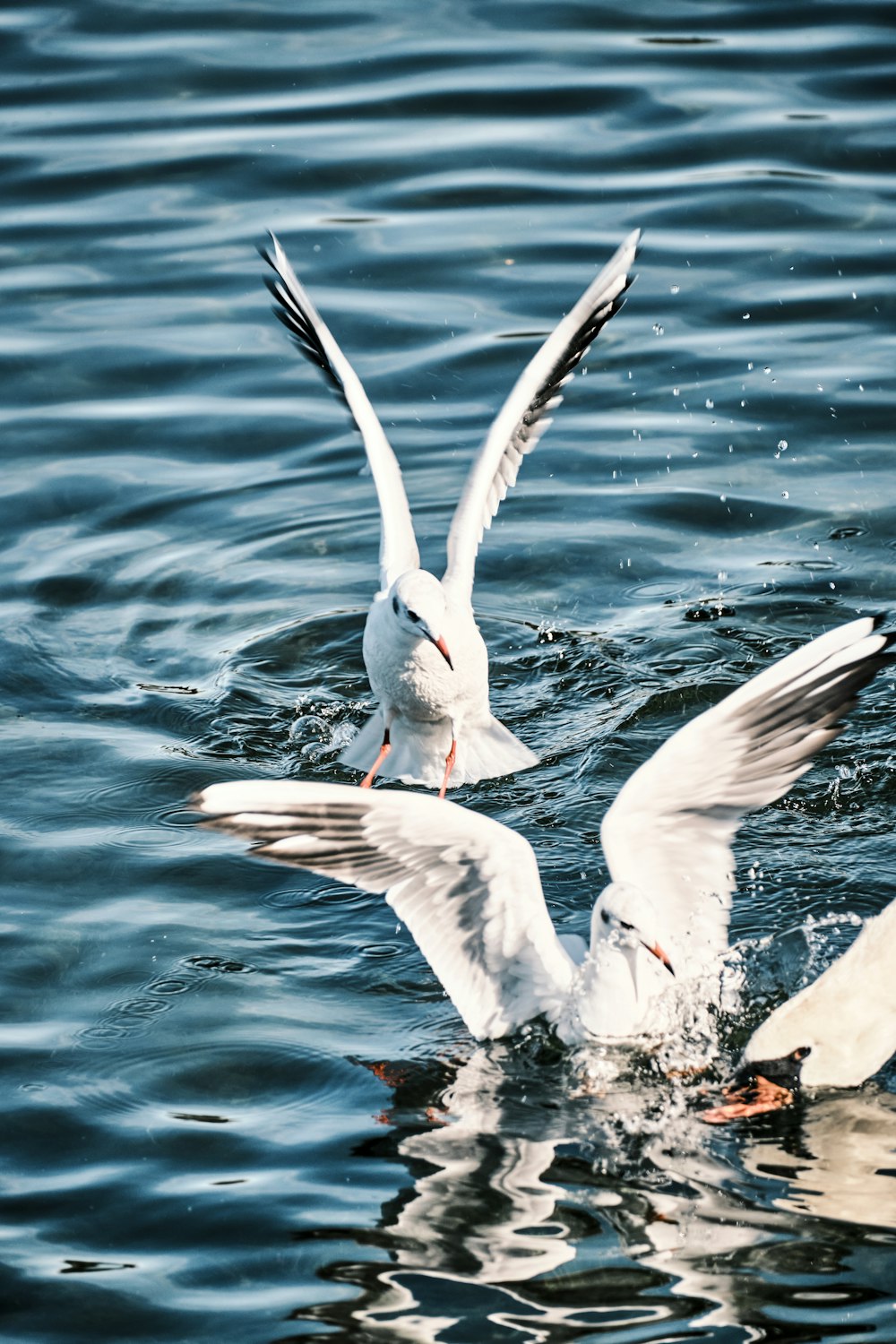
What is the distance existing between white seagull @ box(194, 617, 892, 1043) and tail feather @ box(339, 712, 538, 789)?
1695mm

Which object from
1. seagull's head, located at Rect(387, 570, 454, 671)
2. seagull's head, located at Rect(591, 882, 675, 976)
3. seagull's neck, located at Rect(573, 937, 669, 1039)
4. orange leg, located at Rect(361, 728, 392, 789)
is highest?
seagull's head, located at Rect(387, 570, 454, 671)

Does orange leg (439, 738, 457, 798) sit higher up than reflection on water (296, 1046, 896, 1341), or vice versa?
reflection on water (296, 1046, 896, 1341)

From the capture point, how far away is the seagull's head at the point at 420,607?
7117 millimetres

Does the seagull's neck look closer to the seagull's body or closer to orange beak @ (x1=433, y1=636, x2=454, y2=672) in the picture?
the seagull's body

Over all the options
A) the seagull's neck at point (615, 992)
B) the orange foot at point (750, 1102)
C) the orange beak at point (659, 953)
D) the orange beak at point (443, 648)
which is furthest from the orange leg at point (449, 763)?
the orange foot at point (750, 1102)

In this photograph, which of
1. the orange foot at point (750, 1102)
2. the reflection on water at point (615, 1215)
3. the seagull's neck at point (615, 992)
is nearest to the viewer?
the reflection on water at point (615, 1215)

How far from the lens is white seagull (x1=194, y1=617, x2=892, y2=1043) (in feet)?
17.1

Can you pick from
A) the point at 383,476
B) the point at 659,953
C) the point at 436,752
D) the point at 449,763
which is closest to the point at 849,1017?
the point at 659,953

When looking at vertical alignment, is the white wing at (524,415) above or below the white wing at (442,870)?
above

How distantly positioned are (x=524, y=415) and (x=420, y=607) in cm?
127

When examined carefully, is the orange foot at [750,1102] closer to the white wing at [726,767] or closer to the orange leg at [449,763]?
the white wing at [726,767]

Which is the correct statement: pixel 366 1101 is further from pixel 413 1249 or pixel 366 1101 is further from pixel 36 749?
pixel 36 749

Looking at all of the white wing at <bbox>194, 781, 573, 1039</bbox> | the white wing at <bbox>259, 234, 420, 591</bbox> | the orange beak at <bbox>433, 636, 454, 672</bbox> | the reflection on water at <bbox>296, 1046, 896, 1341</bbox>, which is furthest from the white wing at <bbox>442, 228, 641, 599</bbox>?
the reflection on water at <bbox>296, 1046, 896, 1341</bbox>

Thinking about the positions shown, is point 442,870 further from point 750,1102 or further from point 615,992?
point 750,1102
